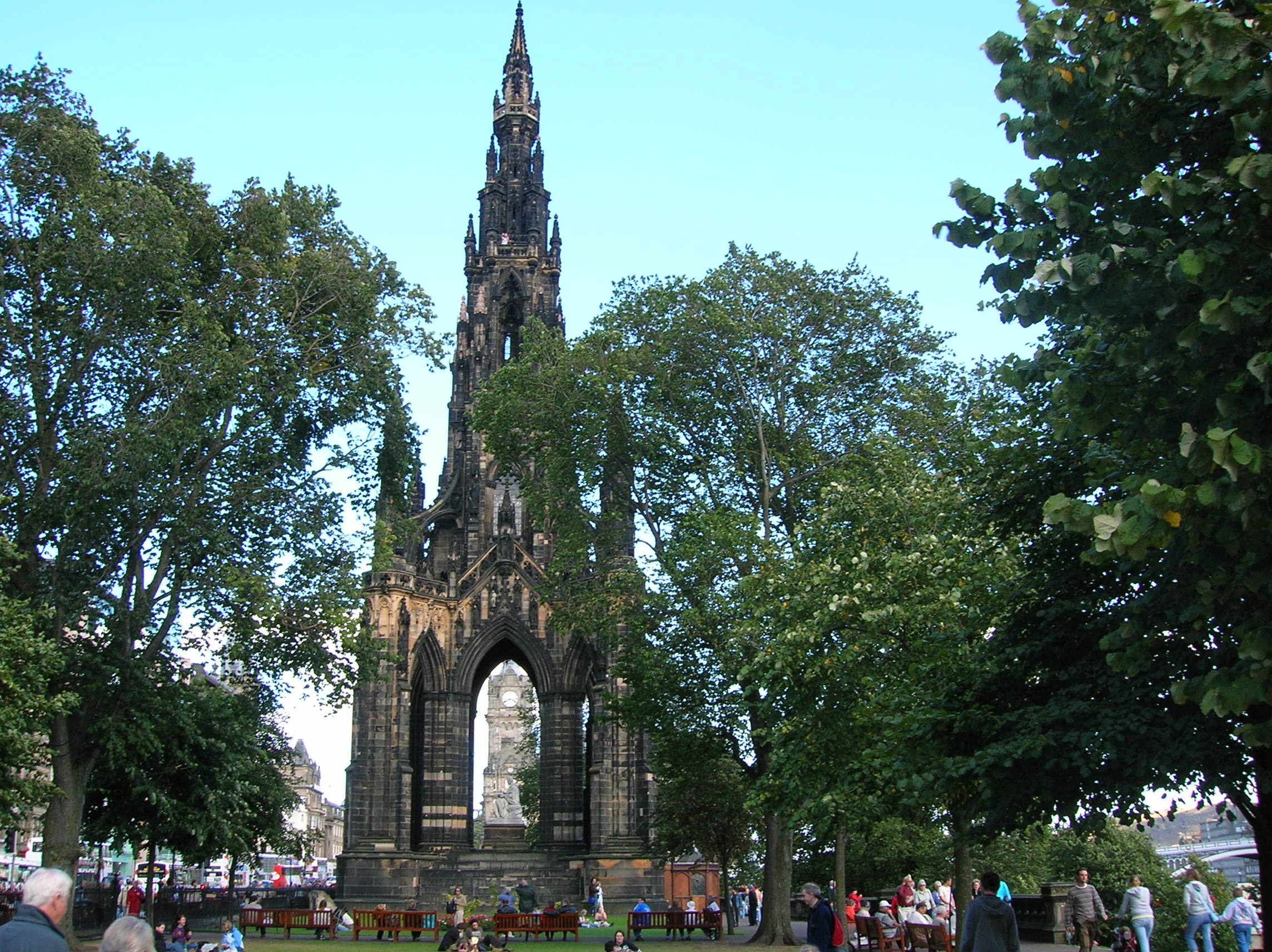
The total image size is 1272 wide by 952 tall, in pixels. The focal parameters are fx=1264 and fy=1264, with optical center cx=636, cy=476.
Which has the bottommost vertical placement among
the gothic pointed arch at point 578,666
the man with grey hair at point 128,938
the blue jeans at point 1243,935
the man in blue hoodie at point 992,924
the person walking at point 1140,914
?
the blue jeans at point 1243,935

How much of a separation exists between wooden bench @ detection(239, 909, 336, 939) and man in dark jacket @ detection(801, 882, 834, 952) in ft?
73.6

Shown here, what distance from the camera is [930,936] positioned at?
21.3 m

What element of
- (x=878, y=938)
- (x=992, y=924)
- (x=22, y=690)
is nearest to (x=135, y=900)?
(x=22, y=690)

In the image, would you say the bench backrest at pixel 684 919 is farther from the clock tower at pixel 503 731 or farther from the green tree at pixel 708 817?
the clock tower at pixel 503 731

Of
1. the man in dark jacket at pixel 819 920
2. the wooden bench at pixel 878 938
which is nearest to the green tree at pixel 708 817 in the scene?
the wooden bench at pixel 878 938

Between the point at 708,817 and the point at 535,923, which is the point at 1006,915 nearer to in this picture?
the point at 535,923

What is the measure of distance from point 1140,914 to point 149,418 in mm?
18013

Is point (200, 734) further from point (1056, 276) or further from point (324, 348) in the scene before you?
point (1056, 276)

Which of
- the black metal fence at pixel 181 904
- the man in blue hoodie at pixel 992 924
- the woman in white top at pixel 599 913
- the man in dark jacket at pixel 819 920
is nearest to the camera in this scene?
the man in blue hoodie at pixel 992 924

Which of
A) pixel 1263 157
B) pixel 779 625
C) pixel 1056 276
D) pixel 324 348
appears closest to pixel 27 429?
pixel 324 348

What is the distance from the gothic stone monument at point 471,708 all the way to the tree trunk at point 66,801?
17.4 m

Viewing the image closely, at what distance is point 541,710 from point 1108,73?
124ft

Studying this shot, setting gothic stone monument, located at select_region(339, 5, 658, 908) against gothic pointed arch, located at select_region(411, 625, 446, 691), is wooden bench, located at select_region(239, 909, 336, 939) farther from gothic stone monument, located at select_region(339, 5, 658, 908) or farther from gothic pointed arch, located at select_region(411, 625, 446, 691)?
gothic pointed arch, located at select_region(411, 625, 446, 691)

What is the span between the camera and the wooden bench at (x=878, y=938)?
20.8 m
